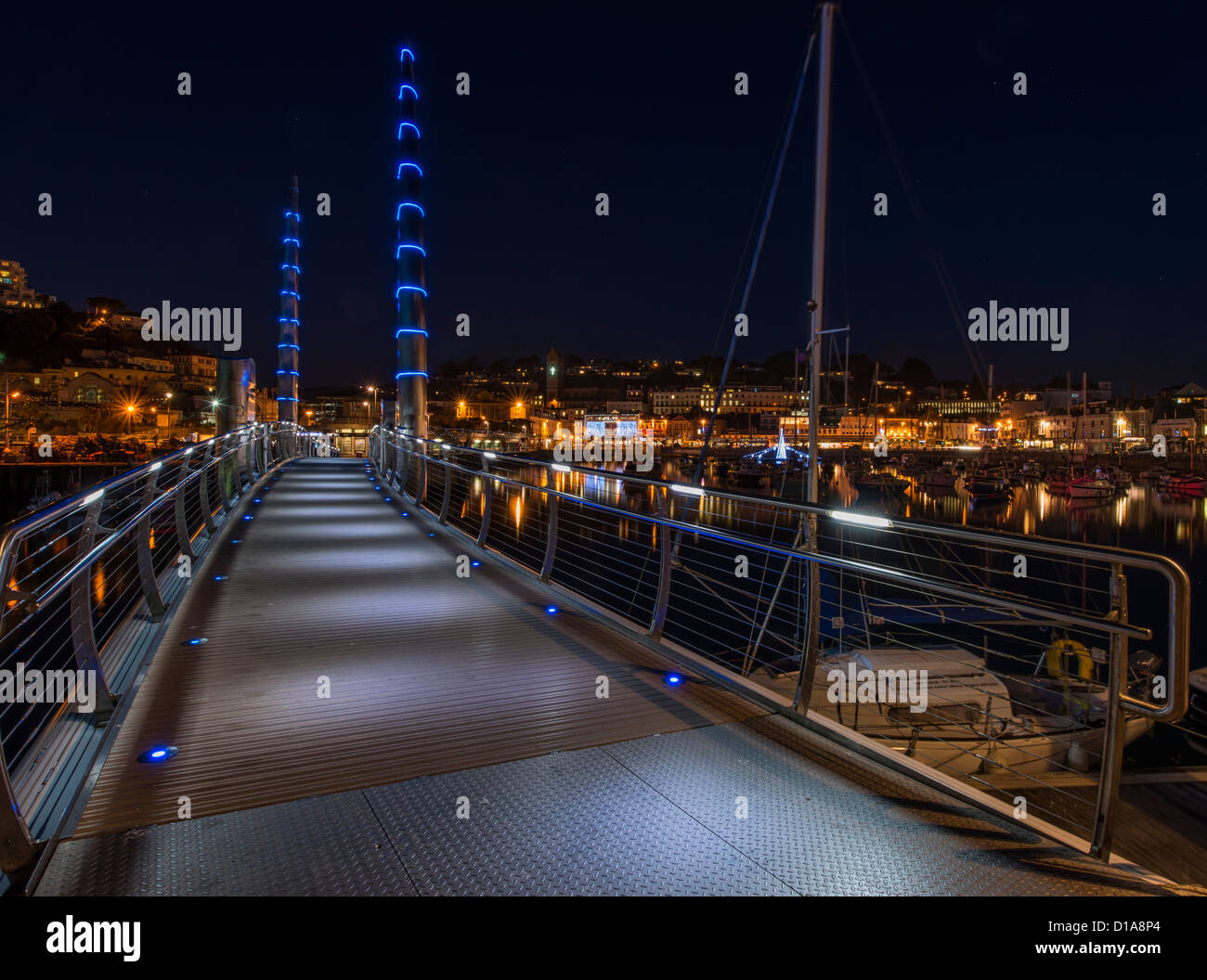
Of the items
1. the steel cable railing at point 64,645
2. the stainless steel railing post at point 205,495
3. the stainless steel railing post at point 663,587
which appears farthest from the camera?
the stainless steel railing post at point 205,495

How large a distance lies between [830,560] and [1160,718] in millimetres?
1355

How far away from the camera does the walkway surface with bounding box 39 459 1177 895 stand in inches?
90.0

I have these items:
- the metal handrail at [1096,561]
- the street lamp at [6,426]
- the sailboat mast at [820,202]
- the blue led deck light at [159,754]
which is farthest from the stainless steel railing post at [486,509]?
the street lamp at [6,426]

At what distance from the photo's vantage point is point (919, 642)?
1791 centimetres

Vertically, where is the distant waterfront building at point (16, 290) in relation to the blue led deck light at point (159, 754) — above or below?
above

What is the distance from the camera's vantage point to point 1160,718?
89.7 inches

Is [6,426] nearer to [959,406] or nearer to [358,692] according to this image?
[358,692]

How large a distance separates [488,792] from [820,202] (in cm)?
997

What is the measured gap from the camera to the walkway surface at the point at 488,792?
7.50 ft

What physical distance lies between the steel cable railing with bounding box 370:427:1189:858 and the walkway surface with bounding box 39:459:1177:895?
0.32 meters

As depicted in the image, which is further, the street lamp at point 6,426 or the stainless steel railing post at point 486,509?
the street lamp at point 6,426

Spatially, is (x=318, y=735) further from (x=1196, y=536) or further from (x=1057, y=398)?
(x=1057, y=398)

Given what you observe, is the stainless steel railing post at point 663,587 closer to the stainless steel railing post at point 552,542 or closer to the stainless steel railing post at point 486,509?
the stainless steel railing post at point 552,542
